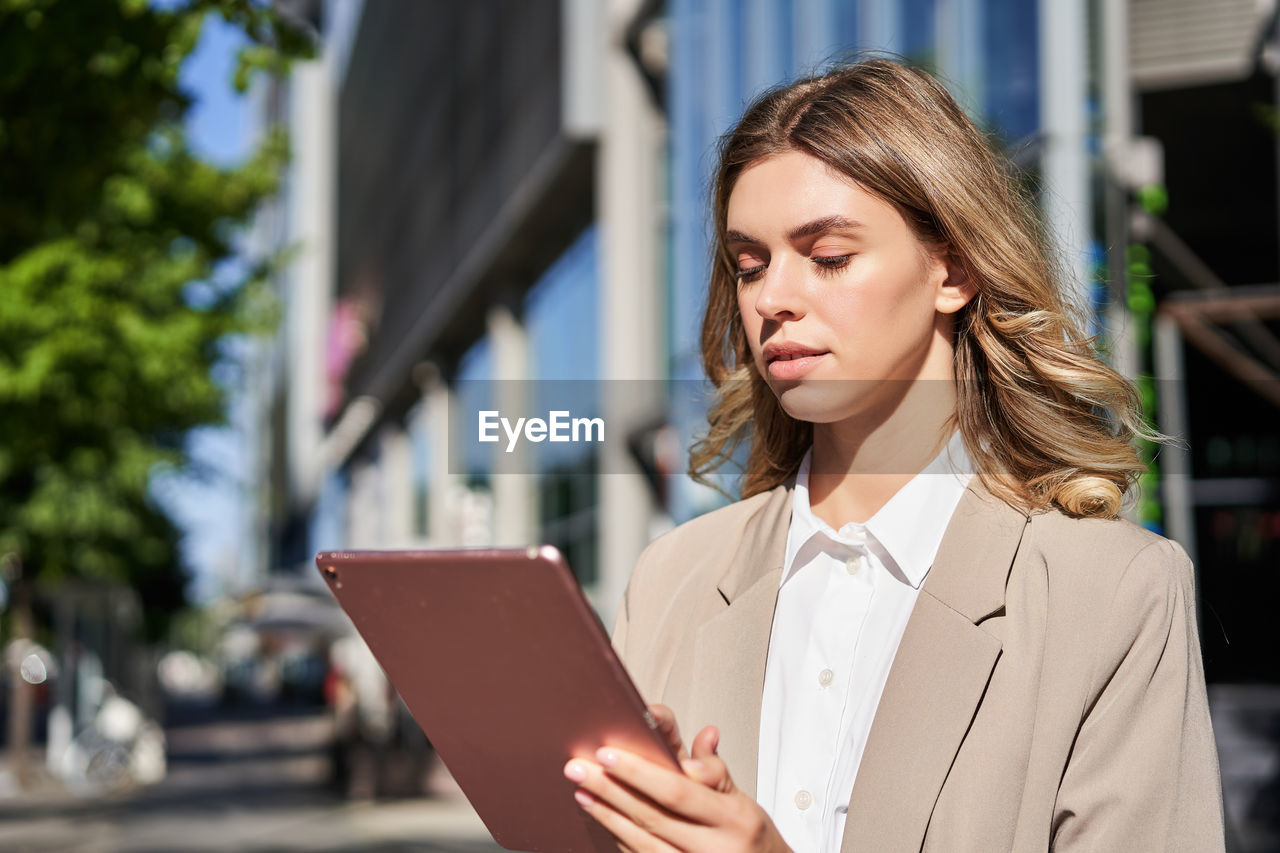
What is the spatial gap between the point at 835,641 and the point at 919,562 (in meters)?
0.14

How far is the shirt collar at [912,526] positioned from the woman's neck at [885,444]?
0.05 ft

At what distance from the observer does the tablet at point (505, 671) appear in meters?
1.41

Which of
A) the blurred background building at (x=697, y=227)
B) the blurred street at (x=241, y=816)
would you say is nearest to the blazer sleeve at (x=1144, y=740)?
the blurred background building at (x=697, y=227)

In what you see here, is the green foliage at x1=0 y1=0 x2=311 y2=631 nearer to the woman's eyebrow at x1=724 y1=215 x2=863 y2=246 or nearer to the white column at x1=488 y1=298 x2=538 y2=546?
the woman's eyebrow at x1=724 y1=215 x2=863 y2=246

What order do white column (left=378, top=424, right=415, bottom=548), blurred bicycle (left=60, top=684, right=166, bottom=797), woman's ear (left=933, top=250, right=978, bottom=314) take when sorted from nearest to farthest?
woman's ear (left=933, top=250, right=978, bottom=314), blurred bicycle (left=60, top=684, right=166, bottom=797), white column (left=378, top=424, right=415, bottom=548)

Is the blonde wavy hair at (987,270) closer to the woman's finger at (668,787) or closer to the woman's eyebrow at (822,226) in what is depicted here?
the woman's eyebrow at (822,226)

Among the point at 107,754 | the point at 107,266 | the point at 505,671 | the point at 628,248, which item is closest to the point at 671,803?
the point at 505,671

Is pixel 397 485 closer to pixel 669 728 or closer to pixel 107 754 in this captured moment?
pixel 107 754

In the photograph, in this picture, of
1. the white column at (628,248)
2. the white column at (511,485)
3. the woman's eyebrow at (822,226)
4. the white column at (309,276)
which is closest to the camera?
the woman's eyebrow at (822,226)

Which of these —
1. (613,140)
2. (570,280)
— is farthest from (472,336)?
(613,140)

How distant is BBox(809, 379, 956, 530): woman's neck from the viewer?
1860 mm

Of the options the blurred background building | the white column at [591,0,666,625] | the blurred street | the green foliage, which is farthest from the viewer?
the white column at [591,0,666,625]

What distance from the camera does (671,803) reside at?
1.43 metres

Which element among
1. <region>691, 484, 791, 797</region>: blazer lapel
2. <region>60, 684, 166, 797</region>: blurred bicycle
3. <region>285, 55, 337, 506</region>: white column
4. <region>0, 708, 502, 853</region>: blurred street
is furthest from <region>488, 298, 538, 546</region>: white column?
<region>285, 55, 337, 506</region>: white column
